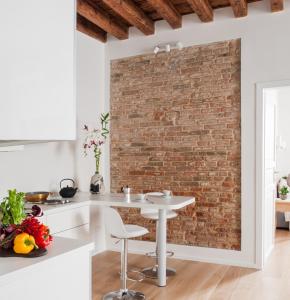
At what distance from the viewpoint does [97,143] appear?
478 cm

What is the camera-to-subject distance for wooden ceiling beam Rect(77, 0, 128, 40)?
4.11 metres

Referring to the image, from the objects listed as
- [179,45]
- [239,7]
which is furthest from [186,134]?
[239,7]

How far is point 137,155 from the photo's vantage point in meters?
4.93

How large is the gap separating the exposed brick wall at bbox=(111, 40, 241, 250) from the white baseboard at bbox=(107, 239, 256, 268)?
0.08 metres

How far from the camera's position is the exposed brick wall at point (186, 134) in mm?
4340

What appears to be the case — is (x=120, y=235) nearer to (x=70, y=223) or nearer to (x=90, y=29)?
(x=70, y=223)

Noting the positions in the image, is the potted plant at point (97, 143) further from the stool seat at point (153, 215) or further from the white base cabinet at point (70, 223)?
the stool seat at point (153, 215)

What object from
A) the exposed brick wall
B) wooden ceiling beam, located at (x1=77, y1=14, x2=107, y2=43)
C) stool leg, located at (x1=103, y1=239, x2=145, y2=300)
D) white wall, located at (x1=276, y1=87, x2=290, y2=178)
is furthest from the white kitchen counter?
white wall, located at (x1=276, y1=87, x2=290, y2=178)

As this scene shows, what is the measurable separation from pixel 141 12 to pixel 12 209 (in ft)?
11.1

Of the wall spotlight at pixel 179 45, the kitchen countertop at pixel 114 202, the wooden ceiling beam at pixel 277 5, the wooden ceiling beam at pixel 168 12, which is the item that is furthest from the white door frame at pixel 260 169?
the wooden ceiling beam at pixel 168 12

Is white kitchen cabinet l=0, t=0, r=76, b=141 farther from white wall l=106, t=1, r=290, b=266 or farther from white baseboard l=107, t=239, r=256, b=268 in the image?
white baseboard l=107, t=239, r=256, b=268

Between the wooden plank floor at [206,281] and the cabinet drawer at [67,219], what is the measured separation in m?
0.67

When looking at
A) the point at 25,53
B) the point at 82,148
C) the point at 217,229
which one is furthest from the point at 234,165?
the point at 25,53

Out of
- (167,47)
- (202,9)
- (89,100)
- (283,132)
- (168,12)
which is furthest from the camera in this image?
(283,132)
